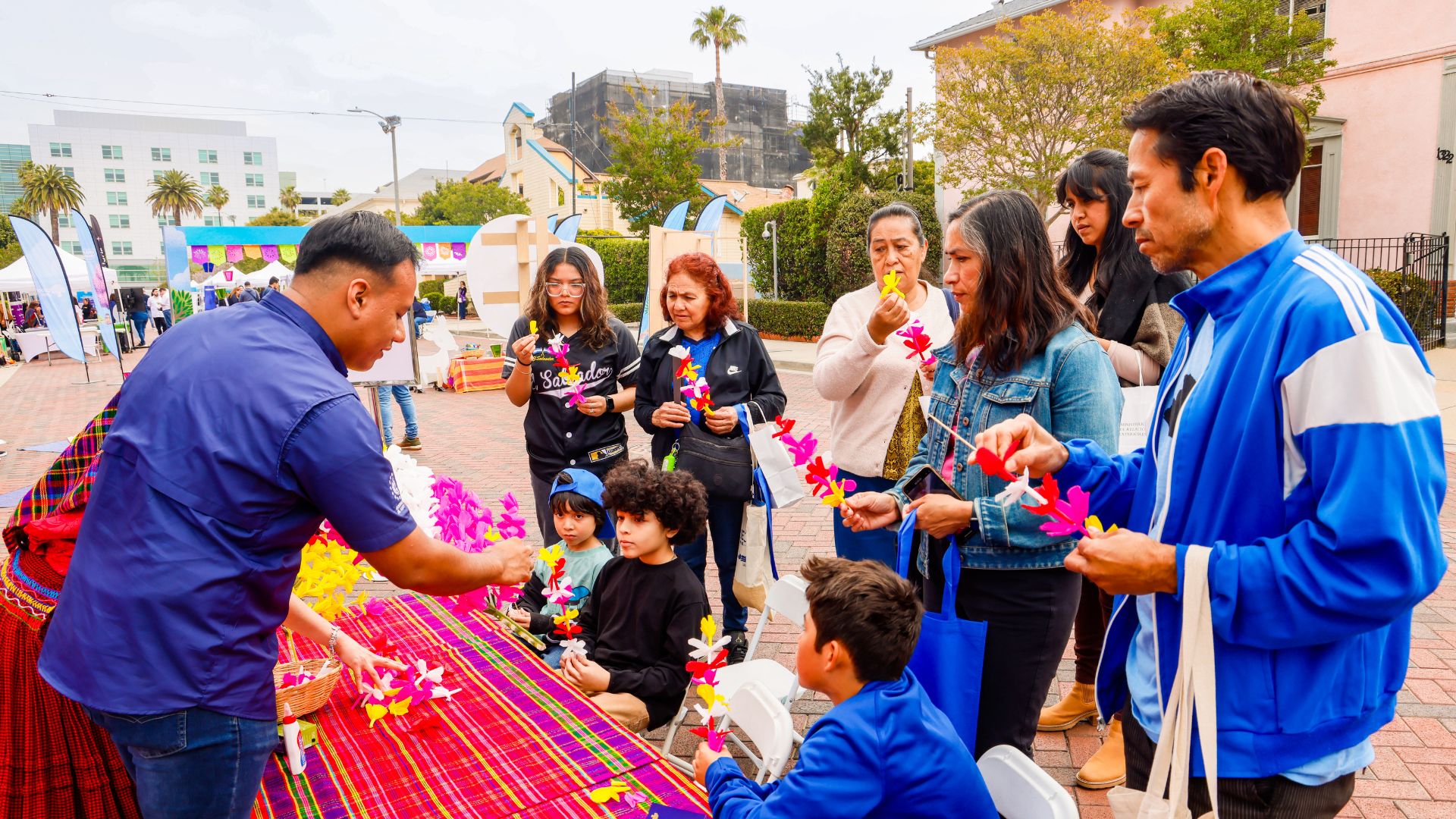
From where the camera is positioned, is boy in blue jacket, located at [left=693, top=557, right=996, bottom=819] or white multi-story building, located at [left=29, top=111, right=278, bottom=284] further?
white multi-story building, located at [left=29, top=111, right=278, bottom=284]

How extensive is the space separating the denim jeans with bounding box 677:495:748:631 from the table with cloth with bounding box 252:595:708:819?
89cm

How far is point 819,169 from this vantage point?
2761 cm

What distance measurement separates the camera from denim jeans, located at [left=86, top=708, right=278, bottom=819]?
1.83m

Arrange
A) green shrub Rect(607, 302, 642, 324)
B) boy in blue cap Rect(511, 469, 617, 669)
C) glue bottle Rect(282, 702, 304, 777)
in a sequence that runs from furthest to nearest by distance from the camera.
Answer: green shrub Rect(607, 302, 642, 324) < boy in blue cap Rect(511, 469, 617, 669) < glue bottle Rect(282, 702, 304, 777)

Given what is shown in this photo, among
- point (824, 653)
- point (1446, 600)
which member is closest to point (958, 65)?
point (1446, 600)

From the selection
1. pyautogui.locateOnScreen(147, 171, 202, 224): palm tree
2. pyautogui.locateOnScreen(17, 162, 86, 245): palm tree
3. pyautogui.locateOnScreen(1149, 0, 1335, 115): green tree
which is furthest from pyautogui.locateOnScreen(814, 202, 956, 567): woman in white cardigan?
pyautogui.locateOnScreen(147, 171, 202, 224): palm tree

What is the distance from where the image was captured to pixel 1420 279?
1419 cm

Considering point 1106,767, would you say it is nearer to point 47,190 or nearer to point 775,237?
point 775,237

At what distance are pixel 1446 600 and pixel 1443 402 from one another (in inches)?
260

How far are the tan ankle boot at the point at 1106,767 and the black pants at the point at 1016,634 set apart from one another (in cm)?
99

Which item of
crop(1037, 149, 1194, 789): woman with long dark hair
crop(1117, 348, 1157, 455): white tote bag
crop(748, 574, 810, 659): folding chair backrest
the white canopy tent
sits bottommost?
crop(748, 574, 810, 659): folding chair backrest

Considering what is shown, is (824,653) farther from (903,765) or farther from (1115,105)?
(1115,105)

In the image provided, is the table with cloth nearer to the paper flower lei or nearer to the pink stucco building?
the paper flower lei

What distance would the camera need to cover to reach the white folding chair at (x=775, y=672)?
11.0 feet
